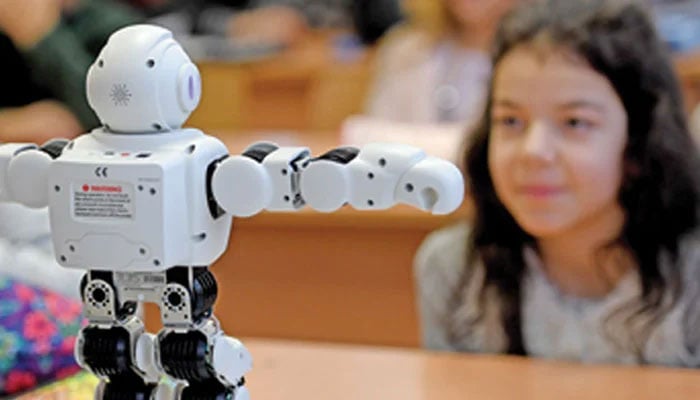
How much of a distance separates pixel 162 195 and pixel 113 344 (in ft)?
0.40

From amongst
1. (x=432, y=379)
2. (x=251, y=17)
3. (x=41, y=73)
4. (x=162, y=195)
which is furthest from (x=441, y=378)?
(x=251, y=17)

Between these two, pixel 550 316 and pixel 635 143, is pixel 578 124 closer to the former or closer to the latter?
pixel 635 143

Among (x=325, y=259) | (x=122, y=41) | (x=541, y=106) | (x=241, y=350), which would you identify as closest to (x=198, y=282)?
(x=241, y=350)

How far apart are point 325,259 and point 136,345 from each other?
964mm

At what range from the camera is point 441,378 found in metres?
0.98

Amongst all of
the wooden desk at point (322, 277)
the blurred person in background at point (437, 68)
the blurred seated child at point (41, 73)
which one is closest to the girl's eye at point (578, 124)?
the wooden desk at point (322, 277)

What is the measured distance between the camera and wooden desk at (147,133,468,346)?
167 centimetres

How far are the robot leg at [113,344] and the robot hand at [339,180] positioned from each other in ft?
0.35

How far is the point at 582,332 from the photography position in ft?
3.56

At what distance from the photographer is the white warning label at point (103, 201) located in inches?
27.6

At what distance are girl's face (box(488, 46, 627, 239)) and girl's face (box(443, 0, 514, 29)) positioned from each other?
1139 millimetres

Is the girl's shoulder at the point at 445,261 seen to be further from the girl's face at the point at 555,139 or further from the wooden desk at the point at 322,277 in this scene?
the wooden desk at the point at 322,277

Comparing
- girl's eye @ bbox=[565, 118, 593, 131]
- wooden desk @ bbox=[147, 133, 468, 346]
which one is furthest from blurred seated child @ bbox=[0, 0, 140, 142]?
girl's eye @ bbox=[565, 118, 593, 131]

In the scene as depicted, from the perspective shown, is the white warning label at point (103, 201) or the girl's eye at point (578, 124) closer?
the white warning label at point (103, 201)
